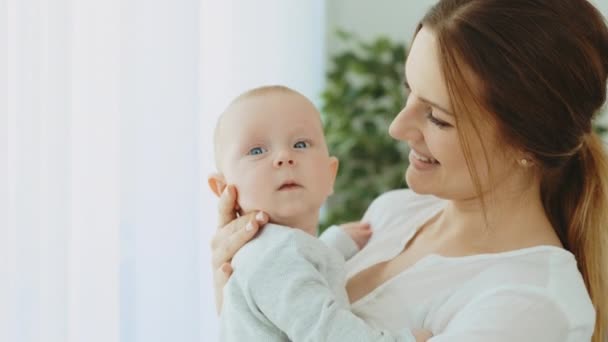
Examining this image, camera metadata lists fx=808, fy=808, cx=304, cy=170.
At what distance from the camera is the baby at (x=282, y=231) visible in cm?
136

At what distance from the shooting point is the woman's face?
1.47 metres

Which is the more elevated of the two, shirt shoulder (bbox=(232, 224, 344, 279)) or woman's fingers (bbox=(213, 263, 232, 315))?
shirt shoulder (bbox=(232, 224, 344, 279))

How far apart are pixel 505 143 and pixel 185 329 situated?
44.3 inches

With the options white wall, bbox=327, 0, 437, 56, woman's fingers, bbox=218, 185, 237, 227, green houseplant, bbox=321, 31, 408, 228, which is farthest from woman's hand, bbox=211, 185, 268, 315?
white wall, bbox=327, 0, 437, 56

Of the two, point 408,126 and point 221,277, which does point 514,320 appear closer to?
point 408,126

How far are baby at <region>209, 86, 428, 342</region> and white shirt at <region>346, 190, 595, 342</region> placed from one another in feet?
0.31

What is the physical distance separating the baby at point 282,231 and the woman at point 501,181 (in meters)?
0.06

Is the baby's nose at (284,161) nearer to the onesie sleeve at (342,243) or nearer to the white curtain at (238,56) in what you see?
the onesie sleeve at (342,243)

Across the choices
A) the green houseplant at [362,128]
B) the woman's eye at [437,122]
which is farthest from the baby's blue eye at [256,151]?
the green houseplant at [362,128]

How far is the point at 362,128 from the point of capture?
3479 millimetres

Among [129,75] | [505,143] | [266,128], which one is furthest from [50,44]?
[505,143]

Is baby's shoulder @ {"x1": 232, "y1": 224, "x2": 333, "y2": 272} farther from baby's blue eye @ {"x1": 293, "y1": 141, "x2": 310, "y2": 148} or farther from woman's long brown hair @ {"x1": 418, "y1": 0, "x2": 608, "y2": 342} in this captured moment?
woman's long brown hair @ {"x1": 418, "y1": 0, "x2": 608, "y2": 342}

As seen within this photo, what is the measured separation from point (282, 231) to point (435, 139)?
1.08 ft

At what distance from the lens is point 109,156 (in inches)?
71.1
